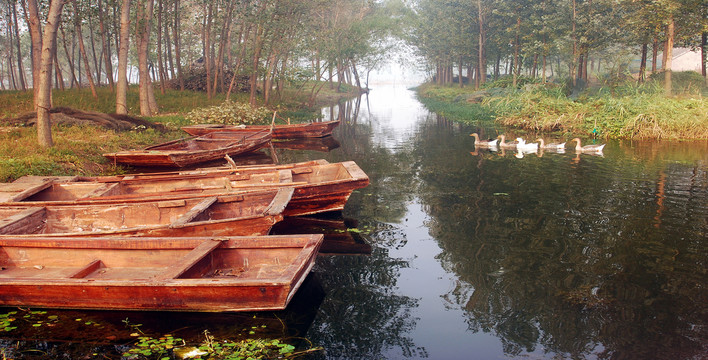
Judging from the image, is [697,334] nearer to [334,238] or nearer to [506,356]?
[506,356]

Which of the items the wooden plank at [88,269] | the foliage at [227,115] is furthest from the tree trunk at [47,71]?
the foliage at [227,115]

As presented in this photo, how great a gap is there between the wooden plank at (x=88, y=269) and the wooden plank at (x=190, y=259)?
1.18 meters

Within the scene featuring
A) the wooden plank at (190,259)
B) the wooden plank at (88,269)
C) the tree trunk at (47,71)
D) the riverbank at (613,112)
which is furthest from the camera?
the riverbank at (613,112)

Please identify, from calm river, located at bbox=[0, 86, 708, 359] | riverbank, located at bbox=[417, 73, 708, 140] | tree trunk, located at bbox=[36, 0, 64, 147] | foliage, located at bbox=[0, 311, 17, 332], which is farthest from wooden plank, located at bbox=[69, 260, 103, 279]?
riverbank, located at bbox=[417, 73, 708, 140]

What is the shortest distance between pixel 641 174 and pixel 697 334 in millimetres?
9193

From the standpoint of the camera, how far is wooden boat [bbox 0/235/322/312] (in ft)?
17.7

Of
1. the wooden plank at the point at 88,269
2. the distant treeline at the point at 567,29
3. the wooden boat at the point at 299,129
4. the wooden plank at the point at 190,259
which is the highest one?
the distant treeline at the point at 567,29

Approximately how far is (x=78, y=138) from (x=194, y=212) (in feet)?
31.1

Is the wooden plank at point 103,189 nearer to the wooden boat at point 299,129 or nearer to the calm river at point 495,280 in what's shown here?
the calm river at point 495,280

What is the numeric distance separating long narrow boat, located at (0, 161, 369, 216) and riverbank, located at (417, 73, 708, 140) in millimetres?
15294

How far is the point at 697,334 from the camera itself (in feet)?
17.6

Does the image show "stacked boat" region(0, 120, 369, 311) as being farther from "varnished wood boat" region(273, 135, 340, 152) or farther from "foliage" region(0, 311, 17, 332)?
"varnished wood boat" region(273, 135, 340, 152)

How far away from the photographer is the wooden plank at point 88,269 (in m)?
5.90

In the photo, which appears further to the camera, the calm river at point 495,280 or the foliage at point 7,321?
the foliage at point 7,321
